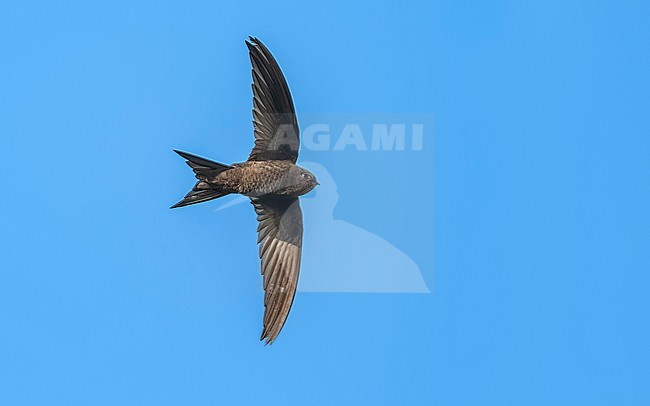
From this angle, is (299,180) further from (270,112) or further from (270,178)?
(270,112)

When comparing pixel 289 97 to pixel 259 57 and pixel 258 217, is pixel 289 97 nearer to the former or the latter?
pixel 259 57

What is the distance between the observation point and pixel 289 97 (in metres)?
4.87

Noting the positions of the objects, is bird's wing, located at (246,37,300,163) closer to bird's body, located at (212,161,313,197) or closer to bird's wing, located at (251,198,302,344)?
bird's body, located at (212,161,313,197)

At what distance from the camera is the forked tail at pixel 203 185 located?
4863 millimetres

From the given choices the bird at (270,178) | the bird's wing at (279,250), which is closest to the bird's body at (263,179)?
the bird at (270,178)

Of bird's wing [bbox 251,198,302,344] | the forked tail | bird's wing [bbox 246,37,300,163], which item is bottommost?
bird's wing [bbox 251,198,302,344]

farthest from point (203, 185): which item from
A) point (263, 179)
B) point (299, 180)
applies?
point (299, 180)

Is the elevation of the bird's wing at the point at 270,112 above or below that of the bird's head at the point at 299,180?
above

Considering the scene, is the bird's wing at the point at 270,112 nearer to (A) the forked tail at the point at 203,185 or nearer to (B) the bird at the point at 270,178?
(B) the bird at the point at 270,178

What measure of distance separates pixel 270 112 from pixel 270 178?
0.86 feet

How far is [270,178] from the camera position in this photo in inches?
196

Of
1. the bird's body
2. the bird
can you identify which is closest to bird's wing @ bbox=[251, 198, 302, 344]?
the bird

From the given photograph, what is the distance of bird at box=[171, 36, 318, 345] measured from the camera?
192 inches

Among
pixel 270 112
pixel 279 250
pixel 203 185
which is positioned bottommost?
pixel 279 250
